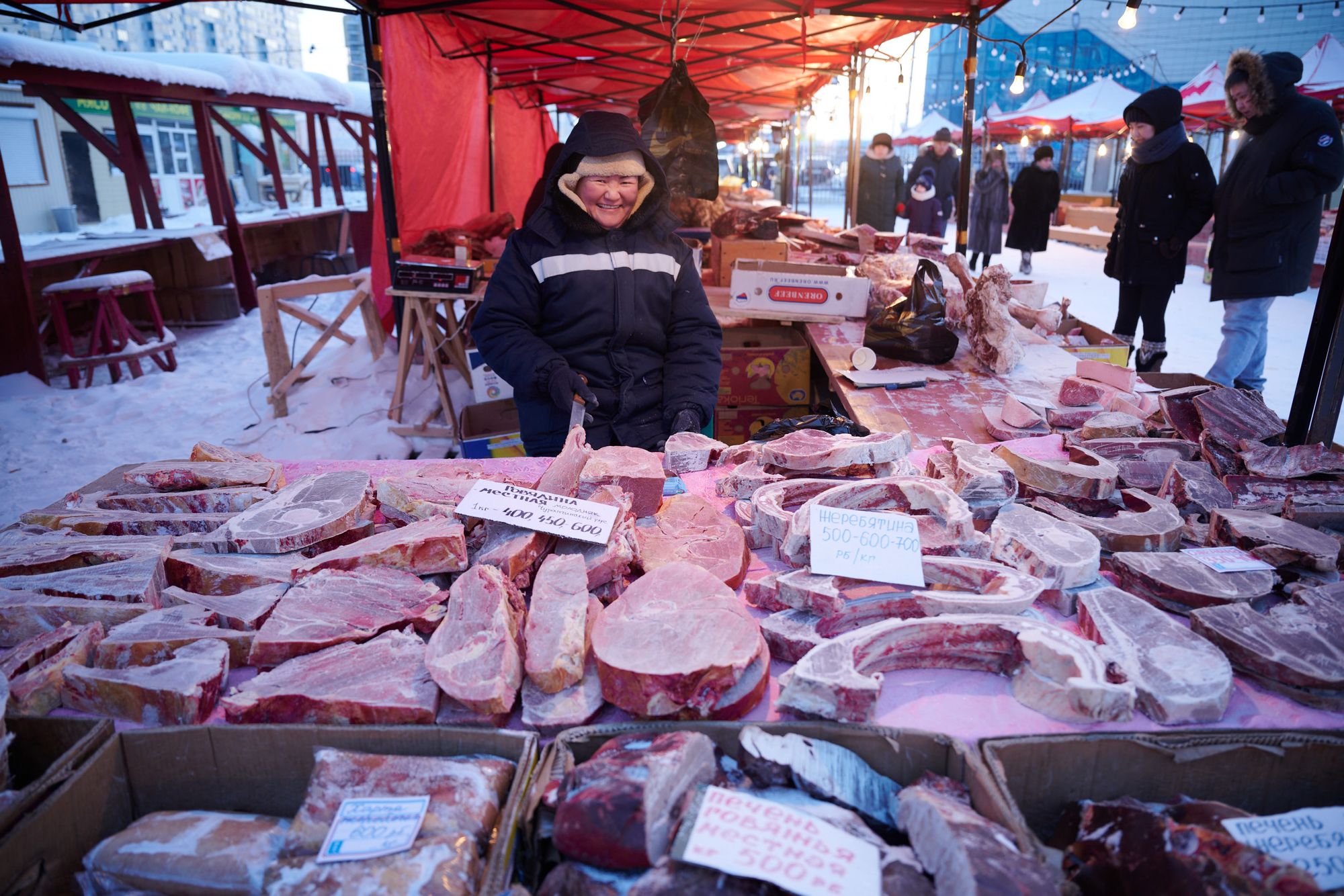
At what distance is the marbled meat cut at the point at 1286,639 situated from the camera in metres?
1.20

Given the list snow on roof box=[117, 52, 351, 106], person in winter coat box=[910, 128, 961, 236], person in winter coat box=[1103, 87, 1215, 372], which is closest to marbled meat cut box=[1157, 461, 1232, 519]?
person in winter coat box=[1103, 87, 1215, 372]

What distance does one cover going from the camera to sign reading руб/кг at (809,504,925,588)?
143cm

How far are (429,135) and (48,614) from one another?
21.1ft

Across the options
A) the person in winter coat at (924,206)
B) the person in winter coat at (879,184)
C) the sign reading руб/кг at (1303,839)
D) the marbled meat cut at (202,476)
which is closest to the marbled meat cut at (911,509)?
the sign reading руб/кг at (1303,839)

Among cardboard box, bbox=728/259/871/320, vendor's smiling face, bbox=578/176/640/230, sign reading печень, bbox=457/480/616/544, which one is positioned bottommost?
sign reading печень, bbox=457/480/616/544

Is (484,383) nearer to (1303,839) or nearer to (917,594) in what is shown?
(917,594)

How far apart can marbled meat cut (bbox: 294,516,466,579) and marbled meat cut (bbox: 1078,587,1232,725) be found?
1187 mm

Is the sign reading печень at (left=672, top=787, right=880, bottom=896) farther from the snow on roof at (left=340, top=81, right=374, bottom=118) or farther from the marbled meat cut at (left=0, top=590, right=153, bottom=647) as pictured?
the snow on roof at (left=340, top=81, right=374, bottom=118)

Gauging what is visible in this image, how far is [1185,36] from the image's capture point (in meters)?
31.8

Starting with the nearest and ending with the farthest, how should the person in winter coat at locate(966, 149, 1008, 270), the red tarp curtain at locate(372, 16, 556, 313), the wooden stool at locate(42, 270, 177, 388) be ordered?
the red tarp curtain at locate(372, 16, 556, 313)
the wooden stool at locate(42, 270, 177, 388)
the person in winter coat at locate(966, 149, 1008, 270)

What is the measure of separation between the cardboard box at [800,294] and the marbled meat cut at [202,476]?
302 cm

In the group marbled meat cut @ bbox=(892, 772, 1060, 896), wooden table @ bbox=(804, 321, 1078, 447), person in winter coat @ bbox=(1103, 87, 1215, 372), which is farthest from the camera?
person in winter coat @ bbox=(1103, 87, 1215, 372)

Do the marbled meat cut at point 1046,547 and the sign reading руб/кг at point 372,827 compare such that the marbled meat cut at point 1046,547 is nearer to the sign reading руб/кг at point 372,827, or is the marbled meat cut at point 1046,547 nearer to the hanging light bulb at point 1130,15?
the sign reading руб/кг at point 372,827

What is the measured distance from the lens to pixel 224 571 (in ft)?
5.02
